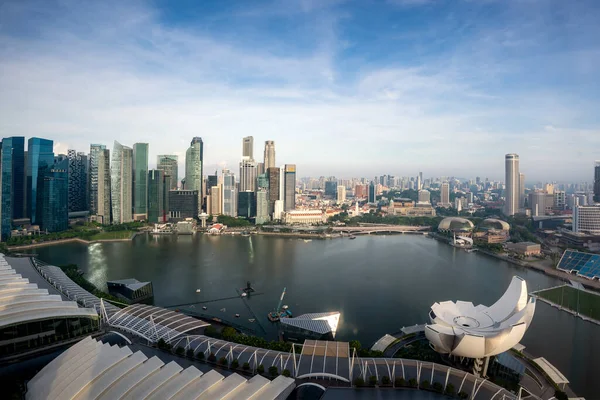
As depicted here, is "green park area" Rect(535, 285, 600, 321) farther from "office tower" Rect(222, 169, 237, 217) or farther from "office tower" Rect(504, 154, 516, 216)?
"office tower" Rect(222, 169, 237, 217)

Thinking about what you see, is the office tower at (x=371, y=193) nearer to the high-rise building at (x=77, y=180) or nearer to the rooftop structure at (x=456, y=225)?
the rooftop structure at (x=456, y=225)

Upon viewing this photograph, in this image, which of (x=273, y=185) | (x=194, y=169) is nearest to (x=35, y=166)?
(x=194, y=169)

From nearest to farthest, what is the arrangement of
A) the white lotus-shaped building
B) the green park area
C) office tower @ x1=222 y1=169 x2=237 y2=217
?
the white lotus-shaped building, the green park area, office tower @ x1=222 y1=169 x2=237 y2=217

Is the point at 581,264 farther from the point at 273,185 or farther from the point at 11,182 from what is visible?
the point at 11,182

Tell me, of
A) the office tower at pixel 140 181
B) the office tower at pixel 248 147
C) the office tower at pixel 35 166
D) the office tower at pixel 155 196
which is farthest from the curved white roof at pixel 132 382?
the office tower at pixel 248 147

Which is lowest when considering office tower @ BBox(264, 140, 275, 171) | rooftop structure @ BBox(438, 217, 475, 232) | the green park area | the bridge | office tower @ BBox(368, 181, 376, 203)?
the green park area

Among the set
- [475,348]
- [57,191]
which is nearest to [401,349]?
[475,348]

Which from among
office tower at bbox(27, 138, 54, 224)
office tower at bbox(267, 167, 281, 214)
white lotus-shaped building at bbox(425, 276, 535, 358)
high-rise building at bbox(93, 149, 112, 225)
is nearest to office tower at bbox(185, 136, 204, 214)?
office tower at bbox(267, 167, 281, 214)

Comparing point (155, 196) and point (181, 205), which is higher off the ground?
point (155, 196)
